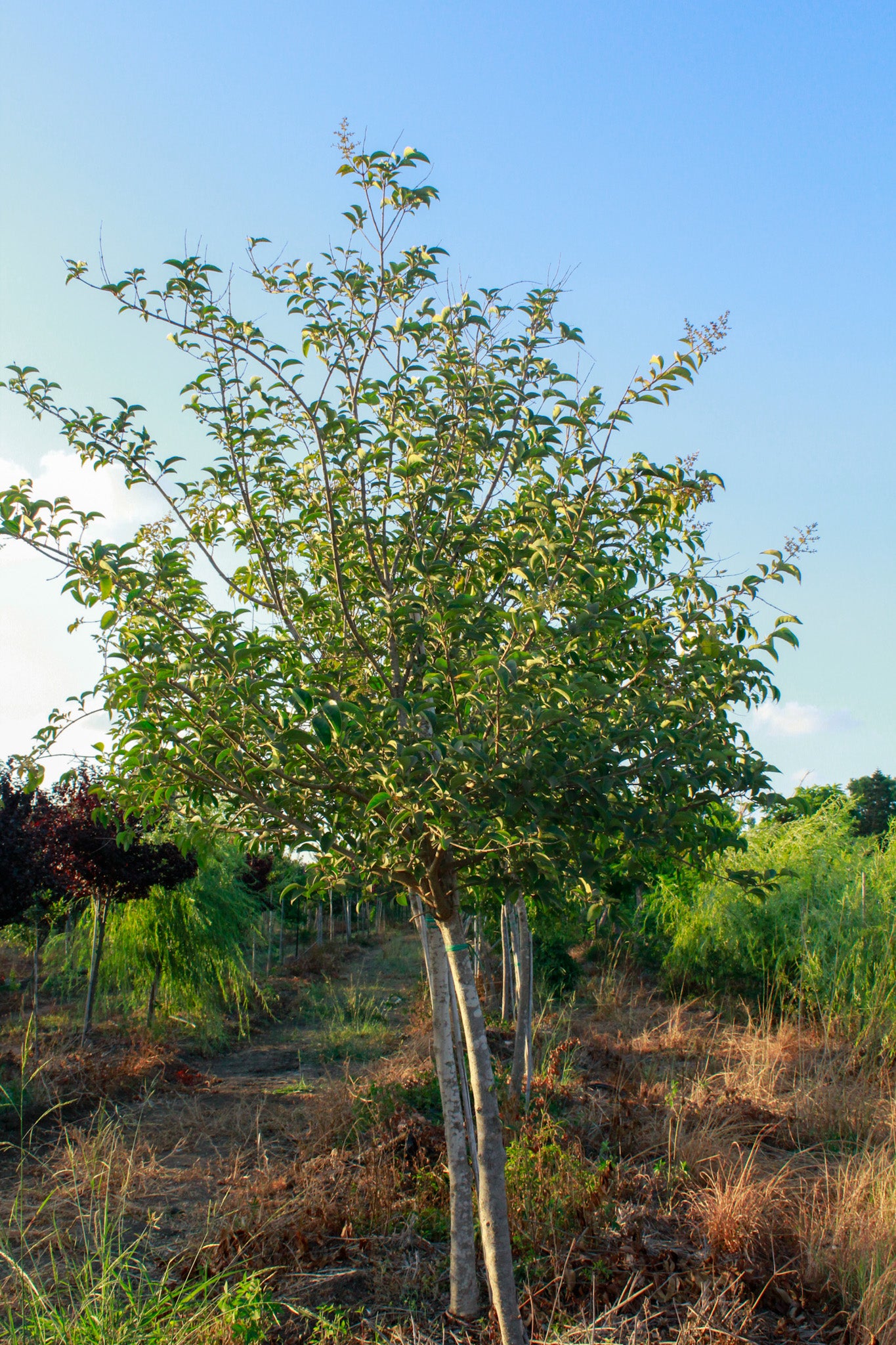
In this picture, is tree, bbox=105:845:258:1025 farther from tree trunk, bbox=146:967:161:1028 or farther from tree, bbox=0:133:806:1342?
tree, bbox=0:133:806:1342

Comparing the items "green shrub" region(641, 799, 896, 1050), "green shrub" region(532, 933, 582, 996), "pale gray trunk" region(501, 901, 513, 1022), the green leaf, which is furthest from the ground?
"green shrub" region(532, 933, 582, 996)

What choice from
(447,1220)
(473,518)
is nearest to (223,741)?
(473,518)

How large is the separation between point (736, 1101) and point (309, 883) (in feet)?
16.5

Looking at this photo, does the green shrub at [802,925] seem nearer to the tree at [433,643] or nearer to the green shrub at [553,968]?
the green shrub at [553,968]

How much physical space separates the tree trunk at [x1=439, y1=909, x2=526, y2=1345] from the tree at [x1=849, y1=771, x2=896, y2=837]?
38376 millimetres

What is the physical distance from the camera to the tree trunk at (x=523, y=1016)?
22.6 ft

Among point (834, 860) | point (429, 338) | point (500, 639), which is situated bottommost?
point (834, 860)

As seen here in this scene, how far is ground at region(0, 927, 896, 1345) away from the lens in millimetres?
3900

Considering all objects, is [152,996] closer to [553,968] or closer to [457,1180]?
[553,968]

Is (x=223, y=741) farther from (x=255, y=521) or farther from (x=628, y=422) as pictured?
(x=628, y=422)

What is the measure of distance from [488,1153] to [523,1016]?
12.3 ft

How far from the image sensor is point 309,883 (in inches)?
137

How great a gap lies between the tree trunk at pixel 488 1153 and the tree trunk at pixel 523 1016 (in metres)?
3.20

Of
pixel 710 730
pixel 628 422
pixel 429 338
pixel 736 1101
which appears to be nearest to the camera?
pixel 710 730
